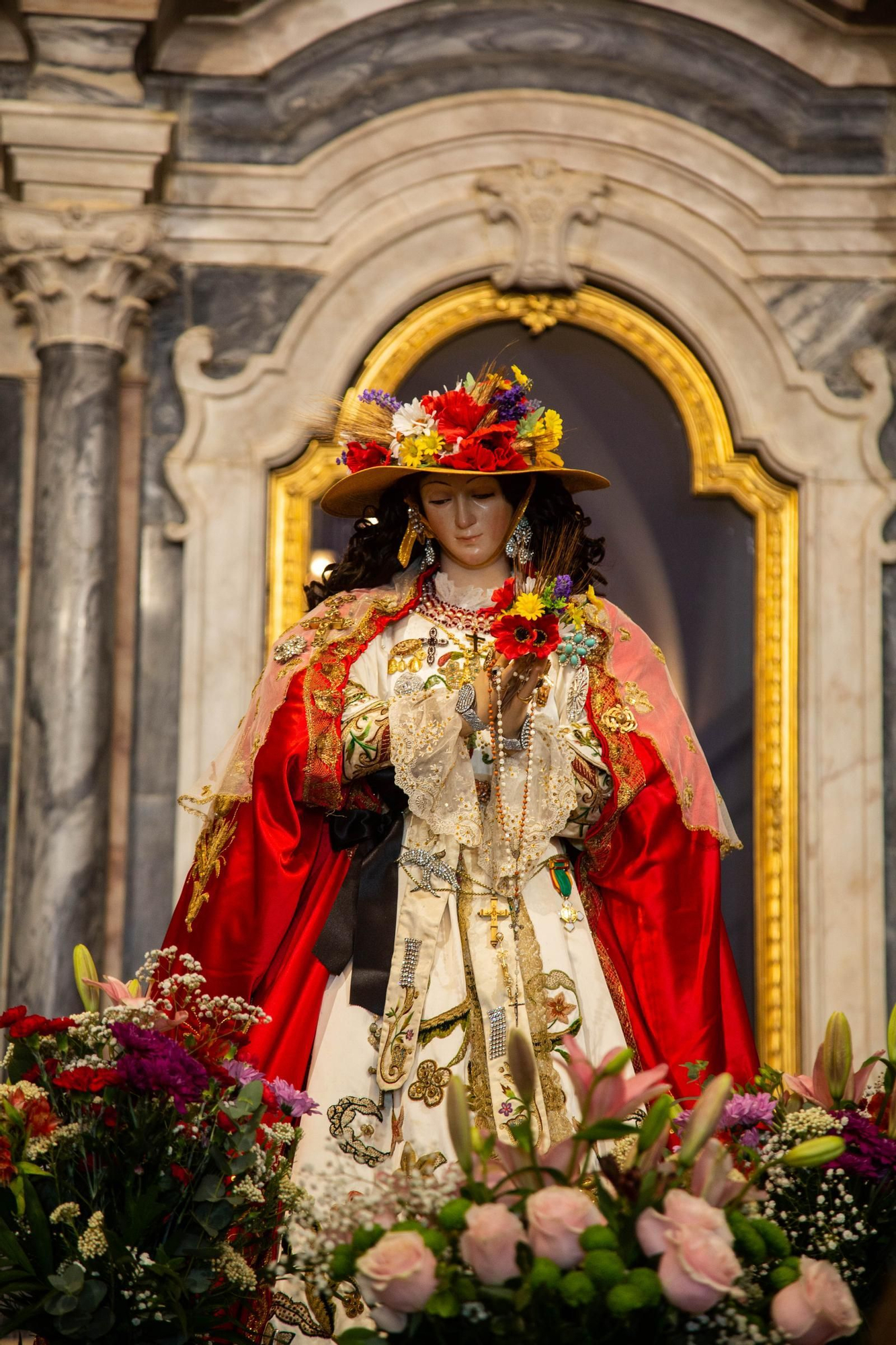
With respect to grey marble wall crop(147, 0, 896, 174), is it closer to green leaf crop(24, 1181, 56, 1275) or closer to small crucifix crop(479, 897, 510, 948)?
small crucifix crop(479, 897, 510, 948)

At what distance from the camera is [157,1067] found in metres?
1.92

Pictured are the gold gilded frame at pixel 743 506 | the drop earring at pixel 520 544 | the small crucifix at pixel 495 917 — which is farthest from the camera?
the gold gilded frame at pixel 743 506

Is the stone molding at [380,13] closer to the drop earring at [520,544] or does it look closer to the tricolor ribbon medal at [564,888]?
the drop earring at [520,544]

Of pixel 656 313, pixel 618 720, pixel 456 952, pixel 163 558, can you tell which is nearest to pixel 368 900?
pixel 456 952

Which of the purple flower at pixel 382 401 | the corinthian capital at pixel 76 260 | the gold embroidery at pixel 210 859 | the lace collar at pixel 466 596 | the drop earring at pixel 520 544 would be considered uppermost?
the corinthian capital at pixel 76 260

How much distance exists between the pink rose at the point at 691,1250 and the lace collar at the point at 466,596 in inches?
60.5

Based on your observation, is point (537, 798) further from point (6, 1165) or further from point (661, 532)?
point (661, 532)

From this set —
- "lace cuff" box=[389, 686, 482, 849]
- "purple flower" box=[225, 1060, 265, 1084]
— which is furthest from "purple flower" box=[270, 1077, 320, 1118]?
"lace cuff" box=[389, 686, 482, 849]

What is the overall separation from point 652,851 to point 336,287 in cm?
195

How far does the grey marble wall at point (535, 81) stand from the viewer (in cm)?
432

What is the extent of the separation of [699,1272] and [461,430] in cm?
174

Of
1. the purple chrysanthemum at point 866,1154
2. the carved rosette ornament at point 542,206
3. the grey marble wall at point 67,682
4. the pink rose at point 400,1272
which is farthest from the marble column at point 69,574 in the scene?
the pink rose at point 400,1272

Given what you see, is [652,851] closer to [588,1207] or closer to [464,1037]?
[464,1037]

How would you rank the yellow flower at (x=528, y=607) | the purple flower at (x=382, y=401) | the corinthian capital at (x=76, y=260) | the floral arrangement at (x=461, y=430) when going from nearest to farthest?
1. the yellow flower at (x=528, y=607)
2. the floral arrangement at (x=461, y=430)
3. the purple flower at (x=382, y=401)
4. the corinthian capital at (x=76, y=260)
